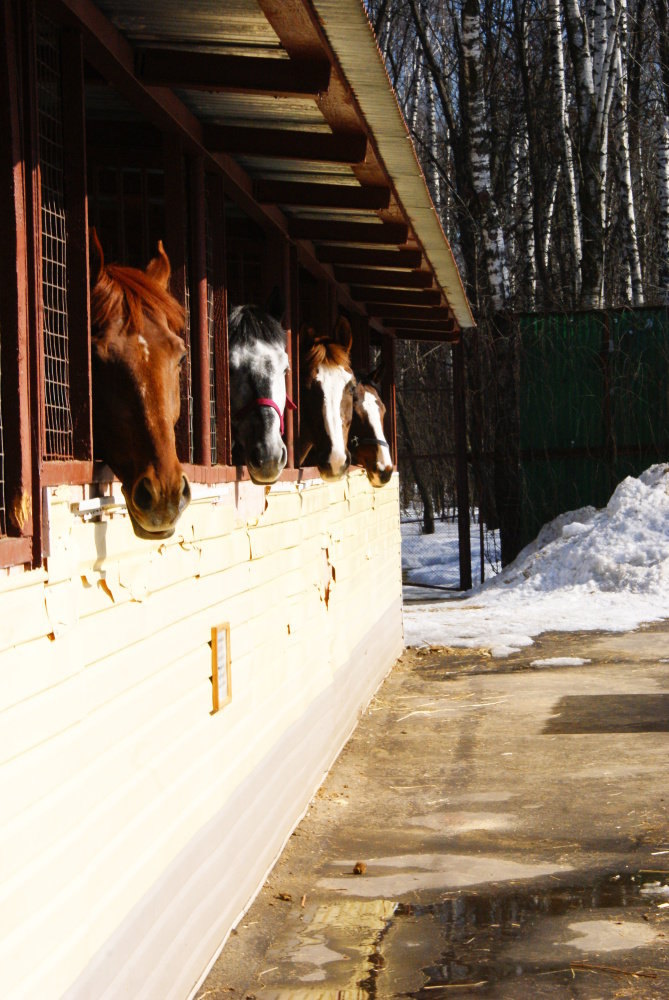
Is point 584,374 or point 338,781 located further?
point 584,374

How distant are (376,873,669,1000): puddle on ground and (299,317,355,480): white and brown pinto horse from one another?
111 inches

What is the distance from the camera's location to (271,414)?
564 centimetres

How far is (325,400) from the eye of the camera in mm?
7730

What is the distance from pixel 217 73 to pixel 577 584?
12.1 metres

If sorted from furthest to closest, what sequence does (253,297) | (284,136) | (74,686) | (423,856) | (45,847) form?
(253,297), (423,856), (284,136), (74,686), (45,847)

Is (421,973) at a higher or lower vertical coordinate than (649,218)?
lower

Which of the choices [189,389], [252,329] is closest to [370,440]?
[252,329]

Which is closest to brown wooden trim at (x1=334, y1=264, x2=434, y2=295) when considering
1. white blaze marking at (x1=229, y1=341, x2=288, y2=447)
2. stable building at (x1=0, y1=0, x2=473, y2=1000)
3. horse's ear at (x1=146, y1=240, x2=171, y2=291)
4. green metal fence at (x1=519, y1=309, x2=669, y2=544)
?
stable building at (x1=0, y1=0, x2=473, y2=1000)

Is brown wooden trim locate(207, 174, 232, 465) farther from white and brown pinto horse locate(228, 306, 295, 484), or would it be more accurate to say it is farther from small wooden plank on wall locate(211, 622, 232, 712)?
small wooden plank on wall locate(211, 622, 232, 712)

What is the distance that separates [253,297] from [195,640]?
18.7 feet

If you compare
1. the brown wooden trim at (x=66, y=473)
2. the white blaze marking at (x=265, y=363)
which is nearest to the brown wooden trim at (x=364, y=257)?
Result: the white blaze marking at (x=265, y=363)

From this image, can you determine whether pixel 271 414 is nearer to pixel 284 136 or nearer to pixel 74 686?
pixel 284 136

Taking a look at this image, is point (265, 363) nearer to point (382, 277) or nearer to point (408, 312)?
point (382, 277)

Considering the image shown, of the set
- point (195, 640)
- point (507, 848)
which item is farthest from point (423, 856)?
point (195, 640)
